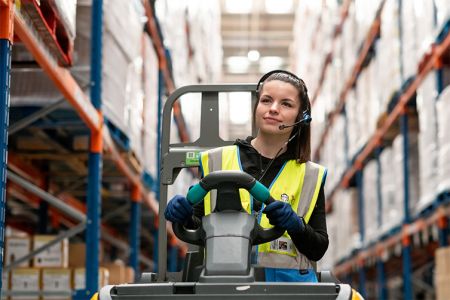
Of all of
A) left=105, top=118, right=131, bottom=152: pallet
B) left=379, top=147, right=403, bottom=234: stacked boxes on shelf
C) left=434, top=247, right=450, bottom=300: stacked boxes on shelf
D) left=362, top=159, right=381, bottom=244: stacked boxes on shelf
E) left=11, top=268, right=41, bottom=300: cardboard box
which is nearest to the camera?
left=11, top=268, right=41, bottom=300: cardboard box

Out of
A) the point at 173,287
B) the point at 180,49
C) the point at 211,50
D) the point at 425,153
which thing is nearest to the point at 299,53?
the point at 211,50

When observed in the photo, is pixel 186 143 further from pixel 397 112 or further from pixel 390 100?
pixel 390 100

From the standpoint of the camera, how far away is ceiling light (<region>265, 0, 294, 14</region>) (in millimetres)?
24688

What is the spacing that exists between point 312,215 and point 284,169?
A: 7.3 inches

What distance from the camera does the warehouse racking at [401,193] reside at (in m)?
7.84

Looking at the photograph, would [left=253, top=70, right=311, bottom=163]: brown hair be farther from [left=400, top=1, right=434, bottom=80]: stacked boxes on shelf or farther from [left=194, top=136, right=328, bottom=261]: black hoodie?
[left=400, top=1, right=434, bottom=80]: stacked boxes on shelf

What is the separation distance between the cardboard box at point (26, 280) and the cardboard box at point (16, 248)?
0.15m

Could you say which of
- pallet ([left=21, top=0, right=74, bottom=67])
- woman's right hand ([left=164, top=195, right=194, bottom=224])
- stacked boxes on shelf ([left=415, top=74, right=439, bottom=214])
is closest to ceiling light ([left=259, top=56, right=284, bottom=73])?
stacked boxes on shelf ([left=415, top=74, right=439, bottom=214])

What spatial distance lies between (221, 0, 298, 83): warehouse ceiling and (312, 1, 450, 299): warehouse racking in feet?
26.2

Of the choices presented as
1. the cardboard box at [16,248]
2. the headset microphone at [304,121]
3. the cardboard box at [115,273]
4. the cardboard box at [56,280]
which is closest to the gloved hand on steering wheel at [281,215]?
the headset microphone at [304,121]

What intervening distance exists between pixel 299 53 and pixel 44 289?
15747 millimetres

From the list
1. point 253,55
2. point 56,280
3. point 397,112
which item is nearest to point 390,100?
point 397,112

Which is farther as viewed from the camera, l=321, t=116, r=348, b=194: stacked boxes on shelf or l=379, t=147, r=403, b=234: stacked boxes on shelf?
l=321, t=116, r=348, b=194: stacked boxes on shelf

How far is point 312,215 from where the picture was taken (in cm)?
292
